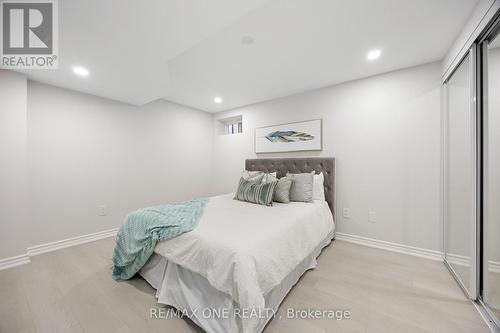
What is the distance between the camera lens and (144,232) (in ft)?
5.59

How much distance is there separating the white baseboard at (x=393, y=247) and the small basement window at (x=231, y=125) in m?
2.92

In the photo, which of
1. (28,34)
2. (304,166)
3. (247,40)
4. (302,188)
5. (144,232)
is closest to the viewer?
(28,34)

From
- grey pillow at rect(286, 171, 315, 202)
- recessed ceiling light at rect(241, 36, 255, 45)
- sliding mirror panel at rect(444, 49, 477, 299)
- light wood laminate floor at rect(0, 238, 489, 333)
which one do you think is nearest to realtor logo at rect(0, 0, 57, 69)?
recessed ceiling light at rect(241, 36, 255, 45)

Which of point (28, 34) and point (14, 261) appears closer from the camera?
point (28, 34)

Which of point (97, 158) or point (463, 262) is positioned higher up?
point (97, 158)

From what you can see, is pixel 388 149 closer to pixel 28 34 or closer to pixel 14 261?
pixel 28 34

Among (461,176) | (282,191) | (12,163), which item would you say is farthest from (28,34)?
(461,176)

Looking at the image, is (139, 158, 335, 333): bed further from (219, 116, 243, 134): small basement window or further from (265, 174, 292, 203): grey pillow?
(219, 116, 243, 134): small basement window

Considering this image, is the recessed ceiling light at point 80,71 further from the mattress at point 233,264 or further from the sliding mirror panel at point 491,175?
the sliding mirror panel at point 491,175

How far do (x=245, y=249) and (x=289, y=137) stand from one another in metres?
2.51

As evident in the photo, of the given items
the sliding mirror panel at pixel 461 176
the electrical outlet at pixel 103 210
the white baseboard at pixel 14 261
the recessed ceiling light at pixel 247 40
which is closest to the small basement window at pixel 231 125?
the recessed ceiling light at pixel 247 40

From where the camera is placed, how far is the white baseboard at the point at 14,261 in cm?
206

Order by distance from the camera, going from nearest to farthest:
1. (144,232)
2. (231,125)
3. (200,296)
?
(200,296) < (144,232) < (231,125)

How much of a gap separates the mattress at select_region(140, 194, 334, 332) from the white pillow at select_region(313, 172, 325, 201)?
0.89 meters
